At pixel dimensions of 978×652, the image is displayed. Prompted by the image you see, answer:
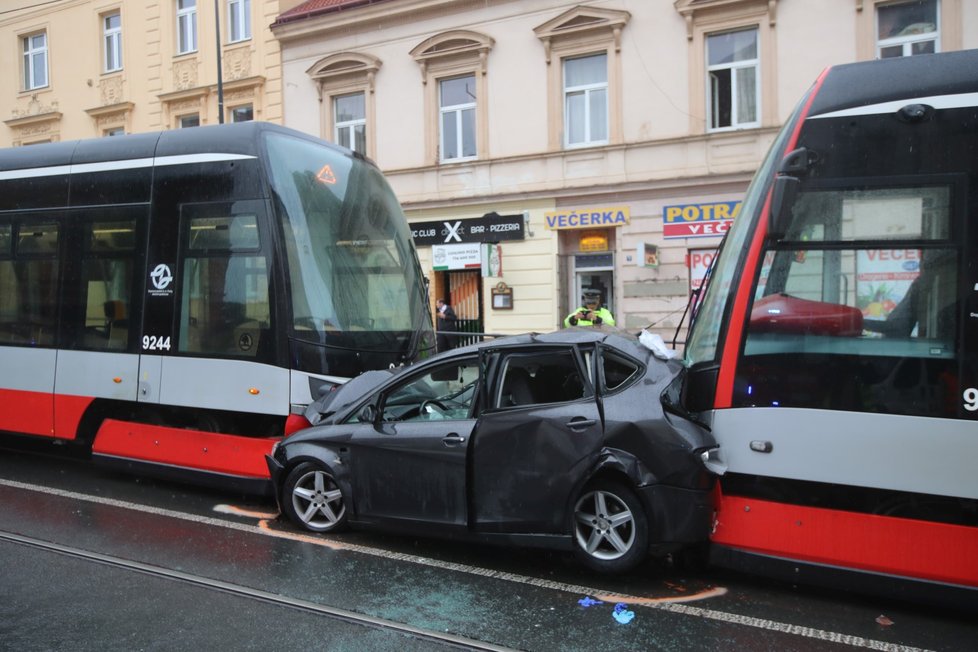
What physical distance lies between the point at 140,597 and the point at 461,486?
6.79 ft

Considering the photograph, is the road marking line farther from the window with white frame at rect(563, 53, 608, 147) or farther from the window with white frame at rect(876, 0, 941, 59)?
the window with white frame at rect(876, 0, 941, 59)

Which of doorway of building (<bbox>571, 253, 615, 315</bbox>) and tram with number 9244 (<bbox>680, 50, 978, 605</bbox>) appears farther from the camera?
doorway of building (<bbox>571, 253, 615, 315</bbox>)

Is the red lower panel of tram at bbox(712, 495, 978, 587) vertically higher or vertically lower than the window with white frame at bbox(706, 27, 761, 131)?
lower

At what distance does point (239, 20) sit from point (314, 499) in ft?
61.2

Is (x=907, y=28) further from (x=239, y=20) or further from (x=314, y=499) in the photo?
(x=239, y=20)

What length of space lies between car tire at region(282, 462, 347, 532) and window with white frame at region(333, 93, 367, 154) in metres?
14.4

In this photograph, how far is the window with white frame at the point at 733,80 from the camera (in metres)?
15.4

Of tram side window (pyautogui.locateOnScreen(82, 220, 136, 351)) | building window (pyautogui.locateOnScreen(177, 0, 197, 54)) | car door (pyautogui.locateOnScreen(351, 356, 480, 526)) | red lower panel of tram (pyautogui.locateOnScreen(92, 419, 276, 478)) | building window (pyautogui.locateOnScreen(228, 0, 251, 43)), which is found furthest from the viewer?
building window (pyautogui.locateOnScreen(177, 0, 197, 54))

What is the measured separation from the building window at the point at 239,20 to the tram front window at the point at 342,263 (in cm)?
1536

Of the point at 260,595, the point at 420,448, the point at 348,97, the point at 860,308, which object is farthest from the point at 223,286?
the point at 348,97

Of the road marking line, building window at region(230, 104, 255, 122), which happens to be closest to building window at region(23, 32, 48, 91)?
building window at region(230, 104, 255, 122)

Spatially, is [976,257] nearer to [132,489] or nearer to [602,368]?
[602,368]

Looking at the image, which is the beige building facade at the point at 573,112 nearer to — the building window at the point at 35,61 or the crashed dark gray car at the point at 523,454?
the crashed dark gray car at the point at 523,454

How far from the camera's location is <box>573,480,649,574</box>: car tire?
4785mm
